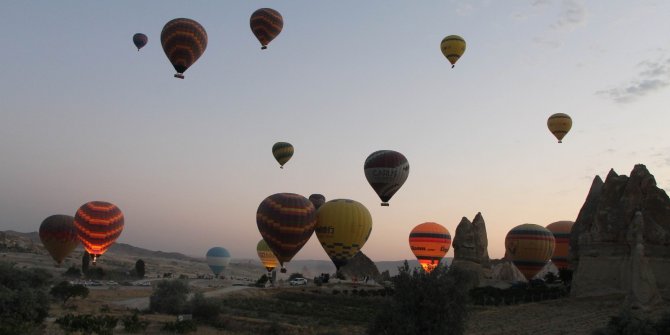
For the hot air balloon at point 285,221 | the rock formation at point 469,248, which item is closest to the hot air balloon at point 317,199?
the rock formation at point 469,248

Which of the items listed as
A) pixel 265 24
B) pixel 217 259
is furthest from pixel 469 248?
pixel 217 259

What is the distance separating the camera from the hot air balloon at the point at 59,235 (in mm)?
69562

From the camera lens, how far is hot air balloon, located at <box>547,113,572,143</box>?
6286cm

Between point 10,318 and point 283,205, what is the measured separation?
24.2m

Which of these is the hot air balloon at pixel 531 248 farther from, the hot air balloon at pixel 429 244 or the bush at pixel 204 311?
the bush at pixel 204 311

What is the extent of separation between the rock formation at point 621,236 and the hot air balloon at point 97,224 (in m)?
46.7

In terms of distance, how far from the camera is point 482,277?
6700cm

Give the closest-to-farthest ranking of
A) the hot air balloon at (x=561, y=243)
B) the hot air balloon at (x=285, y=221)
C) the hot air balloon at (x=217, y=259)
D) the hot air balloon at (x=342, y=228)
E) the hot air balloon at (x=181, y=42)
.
A: the hot air balloon at (x=285, y=221) → the hot air balloon at (x=181, y=42) → the hot air balloon at (x=342, y=228) → the hot air balloon at (x=561, y=243) → the hot air balloon at (x=217, y=259)

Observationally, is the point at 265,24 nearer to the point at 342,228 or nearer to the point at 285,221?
Result: the point at 285,221

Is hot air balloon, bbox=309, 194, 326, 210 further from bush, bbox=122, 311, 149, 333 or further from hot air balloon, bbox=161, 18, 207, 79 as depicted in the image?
bush, bbox=122, 311, 149, 333

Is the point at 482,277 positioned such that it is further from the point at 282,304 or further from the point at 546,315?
the point at 546,315

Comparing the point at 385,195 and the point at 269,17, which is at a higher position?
the point at 269,17

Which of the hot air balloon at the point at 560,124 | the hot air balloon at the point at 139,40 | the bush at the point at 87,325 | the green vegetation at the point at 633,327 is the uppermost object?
the hot air balloon at the point at 139,40

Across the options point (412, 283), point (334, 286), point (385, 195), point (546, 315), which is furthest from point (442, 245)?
point (412, 283)
